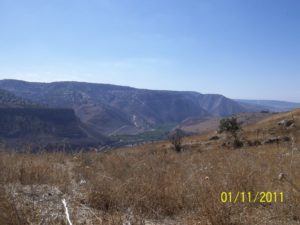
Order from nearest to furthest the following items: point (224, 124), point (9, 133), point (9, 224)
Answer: point (9, 224) → point (224, 124) → point (9, 133)

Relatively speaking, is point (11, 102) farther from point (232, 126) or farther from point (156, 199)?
point (156, 199)

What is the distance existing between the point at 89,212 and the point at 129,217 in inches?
29.0

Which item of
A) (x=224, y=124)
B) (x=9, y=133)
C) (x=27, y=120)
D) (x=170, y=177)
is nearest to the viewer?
(x=170, y=177)

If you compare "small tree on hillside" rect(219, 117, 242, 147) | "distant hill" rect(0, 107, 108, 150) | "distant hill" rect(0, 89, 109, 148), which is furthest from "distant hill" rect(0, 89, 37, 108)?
"small tree on hillside" rect(219, 117, 242, 147)

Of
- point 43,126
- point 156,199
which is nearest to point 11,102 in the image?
point 43,126

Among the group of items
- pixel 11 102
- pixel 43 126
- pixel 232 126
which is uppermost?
pixel 232 126

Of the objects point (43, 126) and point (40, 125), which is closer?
point (40, 125)

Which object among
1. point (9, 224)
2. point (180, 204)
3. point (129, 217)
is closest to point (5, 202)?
point (9, 224)

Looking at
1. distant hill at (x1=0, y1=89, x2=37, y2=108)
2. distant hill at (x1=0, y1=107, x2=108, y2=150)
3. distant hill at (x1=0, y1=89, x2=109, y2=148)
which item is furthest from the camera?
distant hill at (x1=0, y1=89, x2=37, y2=108)

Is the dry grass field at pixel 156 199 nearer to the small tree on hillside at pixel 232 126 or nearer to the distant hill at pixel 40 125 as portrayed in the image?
the small tree on hillside at pixel 232 126

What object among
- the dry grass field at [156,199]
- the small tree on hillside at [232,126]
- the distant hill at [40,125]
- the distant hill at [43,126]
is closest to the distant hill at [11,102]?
Answer: the distant hill at [40,125]

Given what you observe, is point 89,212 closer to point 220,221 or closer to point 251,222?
point 220,221

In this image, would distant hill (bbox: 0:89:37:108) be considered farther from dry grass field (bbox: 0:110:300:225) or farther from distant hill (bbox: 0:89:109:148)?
dry grass field (bbox: 0:110:300:225)

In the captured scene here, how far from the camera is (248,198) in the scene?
5027 millimetres
